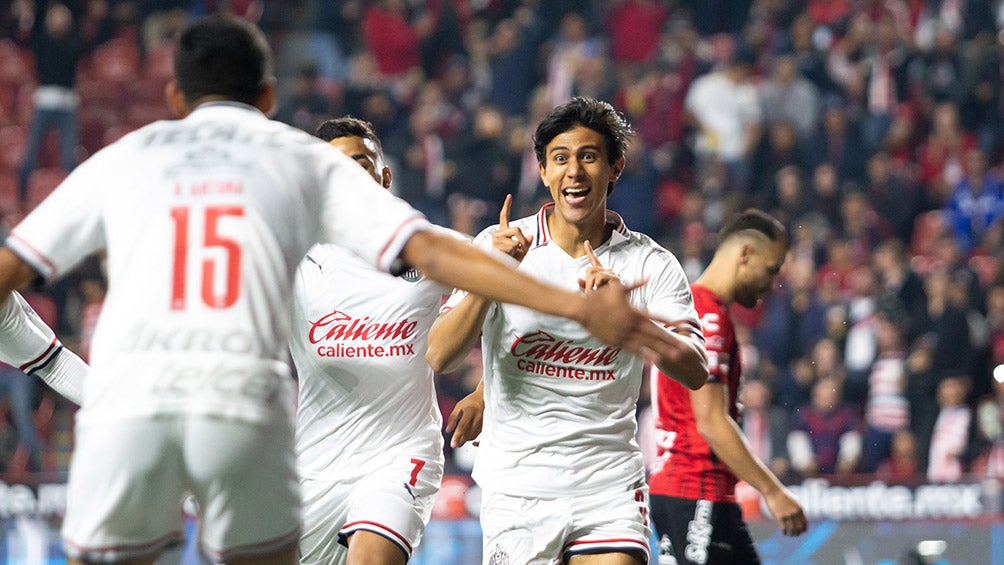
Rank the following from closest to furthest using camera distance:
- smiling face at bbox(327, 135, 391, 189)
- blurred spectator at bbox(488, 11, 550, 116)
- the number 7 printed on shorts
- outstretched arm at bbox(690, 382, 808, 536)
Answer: the number 7 printed on shorts → outstretched arm at bbox(690, 382, 808, 536) → smiling face at bbox(327, 135, 391, 189) → blurred spectator at bbox(488, 11, 550, 116)

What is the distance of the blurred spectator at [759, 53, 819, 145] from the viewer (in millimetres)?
17047

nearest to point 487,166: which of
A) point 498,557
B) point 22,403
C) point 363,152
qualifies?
point 22,403

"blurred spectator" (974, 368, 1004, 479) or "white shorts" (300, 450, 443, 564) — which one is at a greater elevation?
"blurred spectator" (974, 368, 1004, 479)

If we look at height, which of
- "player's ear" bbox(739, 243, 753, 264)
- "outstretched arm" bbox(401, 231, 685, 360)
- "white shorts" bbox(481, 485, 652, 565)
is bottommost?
"white shorts" bbox(481, 485, 652, 565)

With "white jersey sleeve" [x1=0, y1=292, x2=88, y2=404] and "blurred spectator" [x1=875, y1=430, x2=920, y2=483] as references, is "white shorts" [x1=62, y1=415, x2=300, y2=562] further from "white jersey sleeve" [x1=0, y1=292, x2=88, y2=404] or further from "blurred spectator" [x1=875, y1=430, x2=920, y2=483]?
"blurred spectator" [x1=875, y1=430, x2=920, y2=483]

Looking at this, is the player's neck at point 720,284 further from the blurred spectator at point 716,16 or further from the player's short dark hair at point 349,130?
the blurred spectator at point 716,16

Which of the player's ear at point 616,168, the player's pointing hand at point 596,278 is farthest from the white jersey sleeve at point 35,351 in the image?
the player's ear at point 616,168

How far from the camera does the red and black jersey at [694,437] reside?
6.48 m

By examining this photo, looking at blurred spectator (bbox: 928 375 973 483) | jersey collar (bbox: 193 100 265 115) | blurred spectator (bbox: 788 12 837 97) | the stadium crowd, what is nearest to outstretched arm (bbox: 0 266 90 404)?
jersey collar (bbox: 193 100 265 115)

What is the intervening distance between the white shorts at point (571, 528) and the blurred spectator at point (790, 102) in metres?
12.2

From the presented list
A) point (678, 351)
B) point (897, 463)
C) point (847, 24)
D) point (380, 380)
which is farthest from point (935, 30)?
point (678, 351)

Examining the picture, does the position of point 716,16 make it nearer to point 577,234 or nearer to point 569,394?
point 577,234

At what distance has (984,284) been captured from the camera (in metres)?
14.4

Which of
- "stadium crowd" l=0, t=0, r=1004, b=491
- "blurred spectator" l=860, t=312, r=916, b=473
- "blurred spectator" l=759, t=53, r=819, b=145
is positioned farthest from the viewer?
"blurred spectator" l=759, t=53, r=819, b=145
